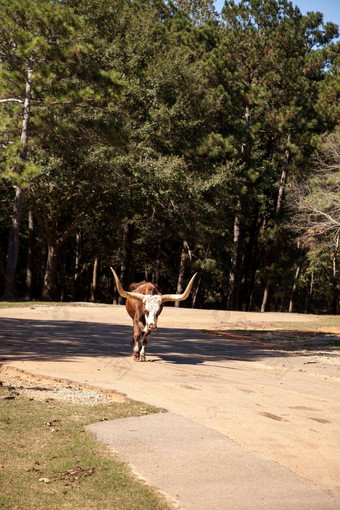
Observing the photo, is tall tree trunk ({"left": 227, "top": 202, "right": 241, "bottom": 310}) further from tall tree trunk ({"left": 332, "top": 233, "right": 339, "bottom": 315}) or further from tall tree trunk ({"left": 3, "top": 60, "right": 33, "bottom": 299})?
tall tree trunk ({"left": 3, "top": 60, "right": 33, "bottom": 299})

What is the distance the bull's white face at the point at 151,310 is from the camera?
493 inches

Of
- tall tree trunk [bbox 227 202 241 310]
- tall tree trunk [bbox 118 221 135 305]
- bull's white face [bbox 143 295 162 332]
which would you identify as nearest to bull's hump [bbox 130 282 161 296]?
bull's white face [bbox 143 295 162 332]

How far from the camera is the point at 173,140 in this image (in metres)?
37.3

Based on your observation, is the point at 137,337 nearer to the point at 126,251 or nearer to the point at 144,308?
the point at 144,308

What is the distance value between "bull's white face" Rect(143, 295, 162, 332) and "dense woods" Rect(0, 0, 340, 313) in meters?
16.9

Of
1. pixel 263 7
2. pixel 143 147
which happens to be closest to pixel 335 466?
pixel 143 147

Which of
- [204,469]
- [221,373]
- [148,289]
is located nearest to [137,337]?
[148,289]

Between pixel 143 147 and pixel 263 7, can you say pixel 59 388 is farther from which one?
pixel 263 7

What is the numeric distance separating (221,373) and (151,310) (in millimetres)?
1861

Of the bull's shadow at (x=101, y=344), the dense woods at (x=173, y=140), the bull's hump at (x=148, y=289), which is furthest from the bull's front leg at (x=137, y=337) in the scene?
the dense woods at (x=173, y=140)

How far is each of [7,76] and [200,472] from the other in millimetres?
25070

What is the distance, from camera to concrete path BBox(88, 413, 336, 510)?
5215 millimetres

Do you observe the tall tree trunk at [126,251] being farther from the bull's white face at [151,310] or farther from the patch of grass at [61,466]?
the patch of grass at [61,466]

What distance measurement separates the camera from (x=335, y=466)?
250 inches
